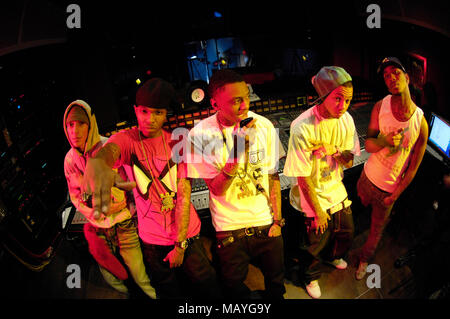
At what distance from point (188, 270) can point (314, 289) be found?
3.95ft

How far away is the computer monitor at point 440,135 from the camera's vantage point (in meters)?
2.46

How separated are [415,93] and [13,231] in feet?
12.4

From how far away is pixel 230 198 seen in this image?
2041mm

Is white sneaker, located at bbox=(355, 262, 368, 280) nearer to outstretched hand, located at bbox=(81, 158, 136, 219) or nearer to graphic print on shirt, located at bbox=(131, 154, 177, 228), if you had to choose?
graphic print on shirt, located at bbox=(131, 154, 177, 228)

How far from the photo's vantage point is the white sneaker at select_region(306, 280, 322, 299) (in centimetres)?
259

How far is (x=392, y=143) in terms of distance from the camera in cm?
216

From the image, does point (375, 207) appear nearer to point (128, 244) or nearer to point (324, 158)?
point (324, 158)

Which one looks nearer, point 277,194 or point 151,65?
point 277,194

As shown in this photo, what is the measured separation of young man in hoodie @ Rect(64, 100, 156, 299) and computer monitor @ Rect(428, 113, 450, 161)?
8.37ft

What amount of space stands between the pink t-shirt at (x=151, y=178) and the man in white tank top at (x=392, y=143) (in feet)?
4.92

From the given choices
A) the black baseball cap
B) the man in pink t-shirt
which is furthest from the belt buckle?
the black baseball cap

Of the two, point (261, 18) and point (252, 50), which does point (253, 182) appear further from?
point (252, 50)
